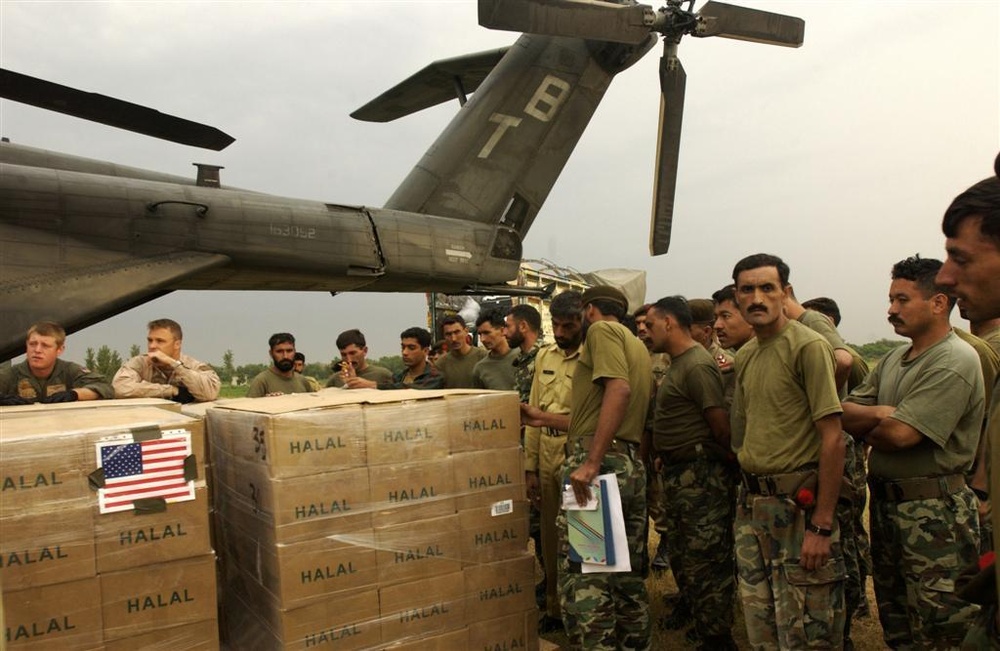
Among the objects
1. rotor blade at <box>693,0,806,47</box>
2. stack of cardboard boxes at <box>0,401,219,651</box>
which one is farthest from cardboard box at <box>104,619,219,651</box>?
rotor blade at <box>693,0,806,47</box>

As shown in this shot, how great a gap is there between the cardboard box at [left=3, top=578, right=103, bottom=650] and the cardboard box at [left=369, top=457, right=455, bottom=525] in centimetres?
84

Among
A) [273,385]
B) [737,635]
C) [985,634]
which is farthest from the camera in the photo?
[273,385]

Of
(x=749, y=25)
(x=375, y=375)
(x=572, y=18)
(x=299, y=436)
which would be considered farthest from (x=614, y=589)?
(x=749, y=25)

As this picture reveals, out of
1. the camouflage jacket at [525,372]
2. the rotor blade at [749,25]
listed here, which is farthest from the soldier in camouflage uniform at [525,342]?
the rotor blade at [749,25]

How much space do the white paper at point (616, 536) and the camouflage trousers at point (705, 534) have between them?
2.63 ft

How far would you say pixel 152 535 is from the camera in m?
2.00

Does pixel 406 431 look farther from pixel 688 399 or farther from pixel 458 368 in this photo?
pixel 458 368

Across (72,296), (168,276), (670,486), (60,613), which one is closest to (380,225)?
(168,276)

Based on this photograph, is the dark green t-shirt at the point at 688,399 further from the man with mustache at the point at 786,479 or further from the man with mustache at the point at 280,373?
the man with mustache at the point at 280,373

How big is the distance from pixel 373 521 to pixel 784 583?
153 cm

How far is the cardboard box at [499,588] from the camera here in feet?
8.16

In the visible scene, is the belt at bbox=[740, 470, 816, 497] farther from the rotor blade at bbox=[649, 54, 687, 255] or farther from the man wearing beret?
the rotor blade at bbox=[649, 54, 687, 255]

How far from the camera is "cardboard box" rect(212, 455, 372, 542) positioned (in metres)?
2.13

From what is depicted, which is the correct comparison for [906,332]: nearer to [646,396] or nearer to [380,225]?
[646,396]
